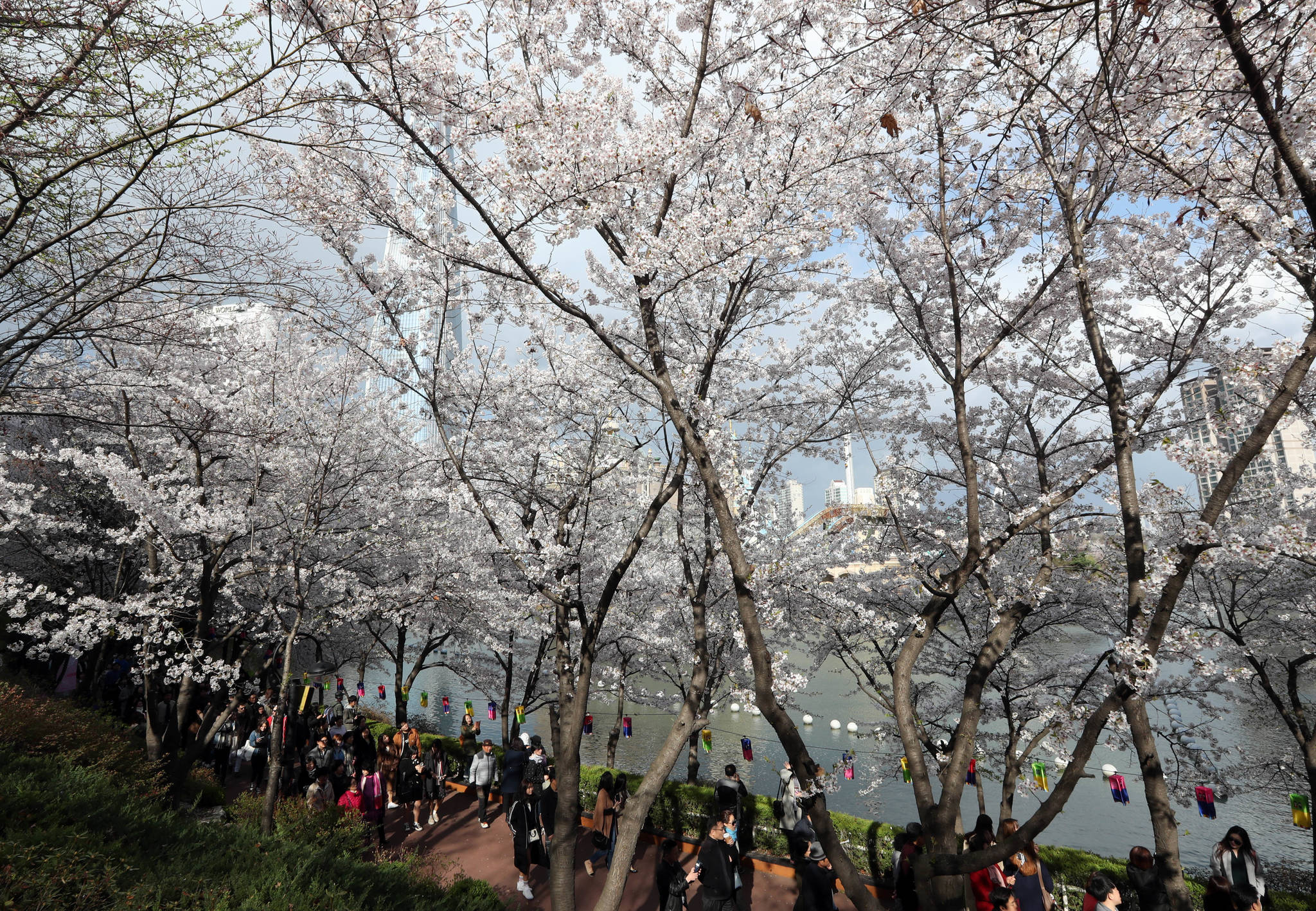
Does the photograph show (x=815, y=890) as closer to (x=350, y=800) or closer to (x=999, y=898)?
(x=999, y=898)

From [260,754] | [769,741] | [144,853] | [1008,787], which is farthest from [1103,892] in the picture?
[769,741]

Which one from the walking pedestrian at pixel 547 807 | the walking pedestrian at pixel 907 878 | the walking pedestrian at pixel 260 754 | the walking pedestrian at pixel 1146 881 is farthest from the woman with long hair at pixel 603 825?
the walking pedestrian at pixel 260 754

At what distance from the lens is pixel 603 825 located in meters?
8.76

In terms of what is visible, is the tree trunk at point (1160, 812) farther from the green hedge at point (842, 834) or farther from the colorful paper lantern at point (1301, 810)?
the colorful paper lantern at point (1301, 810)

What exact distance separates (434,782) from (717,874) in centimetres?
688

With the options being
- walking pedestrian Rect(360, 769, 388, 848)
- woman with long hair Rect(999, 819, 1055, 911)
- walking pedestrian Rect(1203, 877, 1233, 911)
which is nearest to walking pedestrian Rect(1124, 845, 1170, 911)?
walking pedestrian Rect(1203, 877, 1233, 911)

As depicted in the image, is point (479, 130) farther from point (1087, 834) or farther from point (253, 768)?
point (1087, 834)

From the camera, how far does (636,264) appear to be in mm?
5105

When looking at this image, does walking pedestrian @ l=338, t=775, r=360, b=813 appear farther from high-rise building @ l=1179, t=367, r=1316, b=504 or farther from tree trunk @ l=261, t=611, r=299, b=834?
high-rise building @ l=1179, t=367, r=1316, b=504

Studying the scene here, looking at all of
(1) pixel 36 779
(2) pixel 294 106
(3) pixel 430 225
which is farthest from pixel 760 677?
(1) pixel 36 779

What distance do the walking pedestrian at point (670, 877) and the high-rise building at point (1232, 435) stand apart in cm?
639

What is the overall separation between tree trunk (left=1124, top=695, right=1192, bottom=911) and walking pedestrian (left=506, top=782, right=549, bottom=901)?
6.42 meters

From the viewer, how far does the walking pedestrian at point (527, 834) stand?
8.03 m

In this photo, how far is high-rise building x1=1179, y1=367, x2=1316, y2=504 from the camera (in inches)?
287
